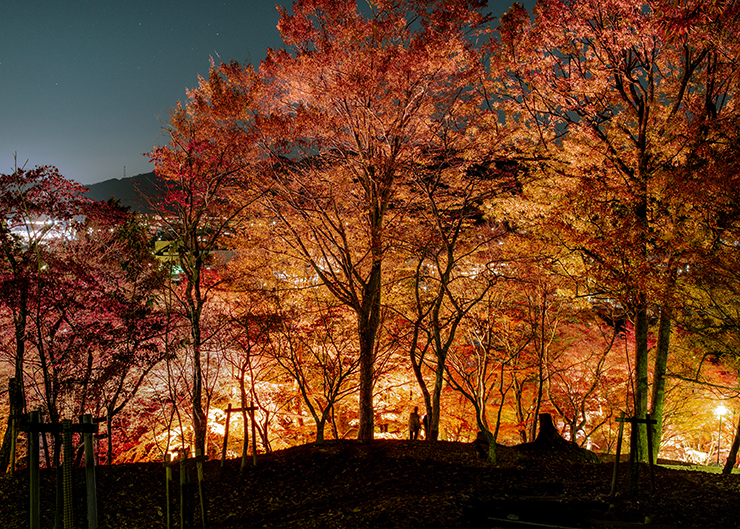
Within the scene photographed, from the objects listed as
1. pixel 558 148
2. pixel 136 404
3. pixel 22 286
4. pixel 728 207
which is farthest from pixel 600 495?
pixel 136 404

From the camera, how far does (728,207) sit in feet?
26.5

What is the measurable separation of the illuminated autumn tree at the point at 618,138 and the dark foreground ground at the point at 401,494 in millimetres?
3598

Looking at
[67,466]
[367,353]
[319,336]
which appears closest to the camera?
[67,466]

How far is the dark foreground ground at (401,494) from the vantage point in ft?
17.4

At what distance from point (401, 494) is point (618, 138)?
9599mm

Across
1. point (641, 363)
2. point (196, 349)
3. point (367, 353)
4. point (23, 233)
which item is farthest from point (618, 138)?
point (23, 233)

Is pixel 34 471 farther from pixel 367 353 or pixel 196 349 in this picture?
pixel 367 353

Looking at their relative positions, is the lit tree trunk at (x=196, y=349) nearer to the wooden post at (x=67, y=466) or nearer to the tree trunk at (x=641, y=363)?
the wooden post at (x=67, y=466)

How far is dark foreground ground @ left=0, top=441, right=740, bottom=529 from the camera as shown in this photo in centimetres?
531

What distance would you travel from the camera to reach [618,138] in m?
10.6

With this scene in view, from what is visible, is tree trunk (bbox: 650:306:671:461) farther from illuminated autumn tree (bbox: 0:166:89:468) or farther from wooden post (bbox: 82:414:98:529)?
illuminated autumn tree (bbox: 0:166:89:468)

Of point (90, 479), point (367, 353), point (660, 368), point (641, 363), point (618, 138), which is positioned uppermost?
point (618, 138)

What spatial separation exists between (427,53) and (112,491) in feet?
35.6

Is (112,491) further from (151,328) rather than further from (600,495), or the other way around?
(600,495)
